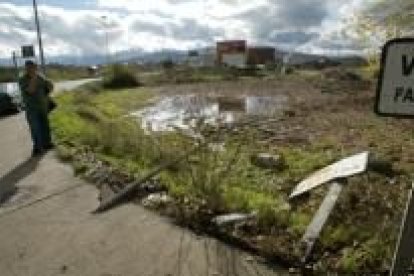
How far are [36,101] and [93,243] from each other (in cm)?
857

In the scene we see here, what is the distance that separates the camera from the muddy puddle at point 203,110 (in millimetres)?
23766

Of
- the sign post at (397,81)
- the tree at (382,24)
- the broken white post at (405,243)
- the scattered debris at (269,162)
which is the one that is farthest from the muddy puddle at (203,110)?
the sign post at (397,81)

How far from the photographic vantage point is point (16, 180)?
12.1 metres

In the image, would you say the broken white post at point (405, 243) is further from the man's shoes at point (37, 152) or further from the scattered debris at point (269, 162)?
the man's shoes at point (37, 152)

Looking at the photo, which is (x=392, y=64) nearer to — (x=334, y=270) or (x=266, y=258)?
(x=334, y=270)

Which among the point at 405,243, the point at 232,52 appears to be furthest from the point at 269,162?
the point at 232,52

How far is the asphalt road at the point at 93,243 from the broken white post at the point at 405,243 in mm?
1941

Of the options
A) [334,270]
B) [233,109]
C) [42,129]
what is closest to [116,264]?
[334,270]

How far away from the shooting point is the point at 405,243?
4320 millimetres

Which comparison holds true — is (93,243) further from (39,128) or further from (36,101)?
(36,101)

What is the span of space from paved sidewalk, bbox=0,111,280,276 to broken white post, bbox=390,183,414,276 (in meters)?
1.97

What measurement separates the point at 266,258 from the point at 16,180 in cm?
664

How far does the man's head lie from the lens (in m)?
15.5

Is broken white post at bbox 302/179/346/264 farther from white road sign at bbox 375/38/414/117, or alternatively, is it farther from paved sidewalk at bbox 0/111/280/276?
white road sign at bbox 375/38/414/117
